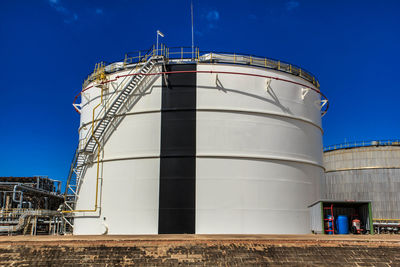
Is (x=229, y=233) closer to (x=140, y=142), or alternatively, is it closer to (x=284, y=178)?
(x=284, y=178)

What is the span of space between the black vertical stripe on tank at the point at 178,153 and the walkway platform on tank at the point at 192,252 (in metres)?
3.65

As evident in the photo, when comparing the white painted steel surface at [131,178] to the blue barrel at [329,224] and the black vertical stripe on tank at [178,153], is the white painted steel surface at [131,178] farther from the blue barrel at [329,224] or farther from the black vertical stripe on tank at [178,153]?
the blue barrel at [329,224]

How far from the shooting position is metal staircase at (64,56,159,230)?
17328mm

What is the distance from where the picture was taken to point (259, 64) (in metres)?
18.2

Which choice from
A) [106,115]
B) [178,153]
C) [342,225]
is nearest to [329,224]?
[342,225]

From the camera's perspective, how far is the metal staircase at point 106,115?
17328 millimetres

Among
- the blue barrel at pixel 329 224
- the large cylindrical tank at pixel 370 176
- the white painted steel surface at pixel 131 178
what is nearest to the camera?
the white painted steel surface at pixel 131 178

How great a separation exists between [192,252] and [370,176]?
2054 cm

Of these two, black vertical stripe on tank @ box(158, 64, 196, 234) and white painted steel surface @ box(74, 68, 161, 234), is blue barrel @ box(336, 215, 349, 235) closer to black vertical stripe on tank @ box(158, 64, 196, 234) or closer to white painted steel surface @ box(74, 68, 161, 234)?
black vertical stripe on tank @ box(158, 64, 196, 234)

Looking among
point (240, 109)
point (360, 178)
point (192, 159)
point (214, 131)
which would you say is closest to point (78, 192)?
point (192, 159)

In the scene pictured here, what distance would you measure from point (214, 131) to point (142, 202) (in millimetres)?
4309

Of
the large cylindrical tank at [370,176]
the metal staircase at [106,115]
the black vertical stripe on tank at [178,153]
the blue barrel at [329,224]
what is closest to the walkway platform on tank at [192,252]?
the black vertical stripe on tank at [178,153]

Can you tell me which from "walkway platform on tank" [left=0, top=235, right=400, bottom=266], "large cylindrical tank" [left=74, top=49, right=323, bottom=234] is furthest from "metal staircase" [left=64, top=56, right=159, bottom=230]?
"walkway platform on tank" [left=0, top=235, right=400, bottom=266]

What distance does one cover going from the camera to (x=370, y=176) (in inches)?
1093
